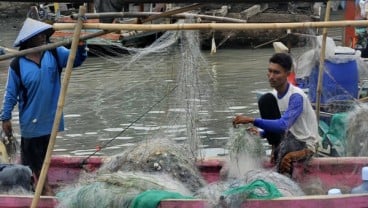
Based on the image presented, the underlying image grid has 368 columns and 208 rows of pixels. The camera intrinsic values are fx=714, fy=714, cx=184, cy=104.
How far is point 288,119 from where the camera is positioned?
5230mm

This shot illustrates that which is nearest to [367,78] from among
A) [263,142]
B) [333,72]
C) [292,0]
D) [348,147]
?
[333,72]

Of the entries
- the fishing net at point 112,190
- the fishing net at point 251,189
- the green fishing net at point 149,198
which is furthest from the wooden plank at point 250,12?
the green fishing net at point 149,198

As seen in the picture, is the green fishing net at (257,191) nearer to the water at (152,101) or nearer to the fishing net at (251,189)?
the fishing net at (251,189)

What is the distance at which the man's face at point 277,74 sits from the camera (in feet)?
17.1

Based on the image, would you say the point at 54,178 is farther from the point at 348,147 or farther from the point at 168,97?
the point at 348,147

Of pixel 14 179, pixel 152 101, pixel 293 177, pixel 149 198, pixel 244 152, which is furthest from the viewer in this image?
pixel 152 101

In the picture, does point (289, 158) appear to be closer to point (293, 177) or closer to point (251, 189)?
point (293, 177)

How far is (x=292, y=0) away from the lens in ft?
14.8

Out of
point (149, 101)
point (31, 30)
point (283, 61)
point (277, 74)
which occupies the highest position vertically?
point (31, 30)

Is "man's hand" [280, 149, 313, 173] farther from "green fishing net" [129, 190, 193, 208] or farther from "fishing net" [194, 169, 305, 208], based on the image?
"green fishing net" [129, 190, 193, 208]

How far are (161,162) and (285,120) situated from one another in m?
0.97

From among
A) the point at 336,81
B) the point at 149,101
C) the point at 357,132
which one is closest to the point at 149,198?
the point at 357,132

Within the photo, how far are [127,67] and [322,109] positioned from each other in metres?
2.96

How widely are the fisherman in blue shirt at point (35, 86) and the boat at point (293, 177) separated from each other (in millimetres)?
658
